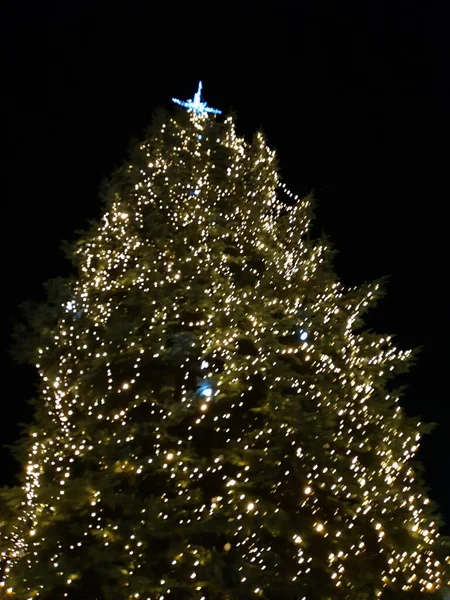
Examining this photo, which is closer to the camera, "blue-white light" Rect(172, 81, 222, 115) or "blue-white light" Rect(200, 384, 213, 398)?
"blue-white light" Rect(200, 384, 213, 398)

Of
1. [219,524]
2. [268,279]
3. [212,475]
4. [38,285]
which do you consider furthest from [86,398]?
[38,285]

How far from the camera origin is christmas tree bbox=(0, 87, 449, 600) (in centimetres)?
408

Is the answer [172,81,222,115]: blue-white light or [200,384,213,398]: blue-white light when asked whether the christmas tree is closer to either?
[200,384,213,398]: blue-white light

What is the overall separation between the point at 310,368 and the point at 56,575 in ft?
8.38

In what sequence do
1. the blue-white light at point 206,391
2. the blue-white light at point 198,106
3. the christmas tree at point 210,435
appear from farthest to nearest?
the blue-white light at point 198,106 < the blue-white light at point 206,391 < the christmas tree at point 210,435

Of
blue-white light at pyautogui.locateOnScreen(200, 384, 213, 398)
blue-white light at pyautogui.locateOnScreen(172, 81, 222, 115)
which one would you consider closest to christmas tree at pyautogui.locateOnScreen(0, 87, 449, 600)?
blue-white light at pyautogui.locateOnScreen(200, 384, 213, 398)

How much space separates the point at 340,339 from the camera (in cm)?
534

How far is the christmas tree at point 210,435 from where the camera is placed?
4.08m

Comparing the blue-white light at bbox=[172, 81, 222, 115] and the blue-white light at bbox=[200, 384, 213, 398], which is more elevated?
the blue-white light at bbox=[172, 81, 222, 115]

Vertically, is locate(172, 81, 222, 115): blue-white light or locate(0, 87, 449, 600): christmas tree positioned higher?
locate(172, 81, 222, 115): blue-white light

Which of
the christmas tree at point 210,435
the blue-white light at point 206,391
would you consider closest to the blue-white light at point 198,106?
the christmas tree at point 210,435

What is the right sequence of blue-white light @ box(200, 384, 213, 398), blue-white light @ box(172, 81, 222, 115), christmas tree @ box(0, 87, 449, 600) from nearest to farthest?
christmas tree @ box(0, 87, 449, 600), blue-white light @ box(200, 384, 213, 398), blue-white light @ box(172, 81, 222, 115)

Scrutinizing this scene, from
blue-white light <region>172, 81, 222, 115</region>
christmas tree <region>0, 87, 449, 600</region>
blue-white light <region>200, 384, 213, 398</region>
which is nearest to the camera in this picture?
christmas tree <region>0, 87, 449, 600</region>

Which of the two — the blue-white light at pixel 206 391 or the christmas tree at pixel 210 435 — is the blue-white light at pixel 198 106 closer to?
the christmas tree at pixel 210 435
